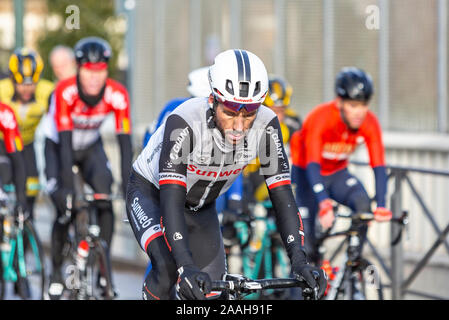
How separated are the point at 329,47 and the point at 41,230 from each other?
15.3 ft

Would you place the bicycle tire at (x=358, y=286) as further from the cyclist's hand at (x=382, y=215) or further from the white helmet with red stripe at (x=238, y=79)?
the white helmet with red stripe at (x=238, y=79)

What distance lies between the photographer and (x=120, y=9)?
10.9 m

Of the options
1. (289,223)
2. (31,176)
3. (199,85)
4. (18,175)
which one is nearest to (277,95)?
(199,85)

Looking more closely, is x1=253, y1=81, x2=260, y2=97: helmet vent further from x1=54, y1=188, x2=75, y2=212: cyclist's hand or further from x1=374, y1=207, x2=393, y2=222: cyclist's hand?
x1=54, y1=188, x2=75, y2=212: cyclist's hand

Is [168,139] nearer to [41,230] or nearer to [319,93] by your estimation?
[319,93]

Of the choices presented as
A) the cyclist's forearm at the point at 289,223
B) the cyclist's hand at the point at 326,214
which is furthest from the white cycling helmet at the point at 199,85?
the cyclist's forearm at the point at 289,223

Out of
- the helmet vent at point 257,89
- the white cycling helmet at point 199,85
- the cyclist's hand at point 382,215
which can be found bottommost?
the cyclist's hand at point 382,215

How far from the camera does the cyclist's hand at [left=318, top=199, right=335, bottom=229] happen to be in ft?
21.2

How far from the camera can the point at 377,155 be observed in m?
6.83

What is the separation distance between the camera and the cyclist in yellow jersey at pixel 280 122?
8070 millimetres

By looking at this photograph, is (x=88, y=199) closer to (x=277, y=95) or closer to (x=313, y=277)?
(x=277, y=95)

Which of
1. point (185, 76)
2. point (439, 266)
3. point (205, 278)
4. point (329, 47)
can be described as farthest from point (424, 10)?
point (205, 278)

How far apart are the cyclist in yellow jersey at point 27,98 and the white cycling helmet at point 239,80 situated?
174 inches

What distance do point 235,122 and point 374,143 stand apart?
2530 mm
